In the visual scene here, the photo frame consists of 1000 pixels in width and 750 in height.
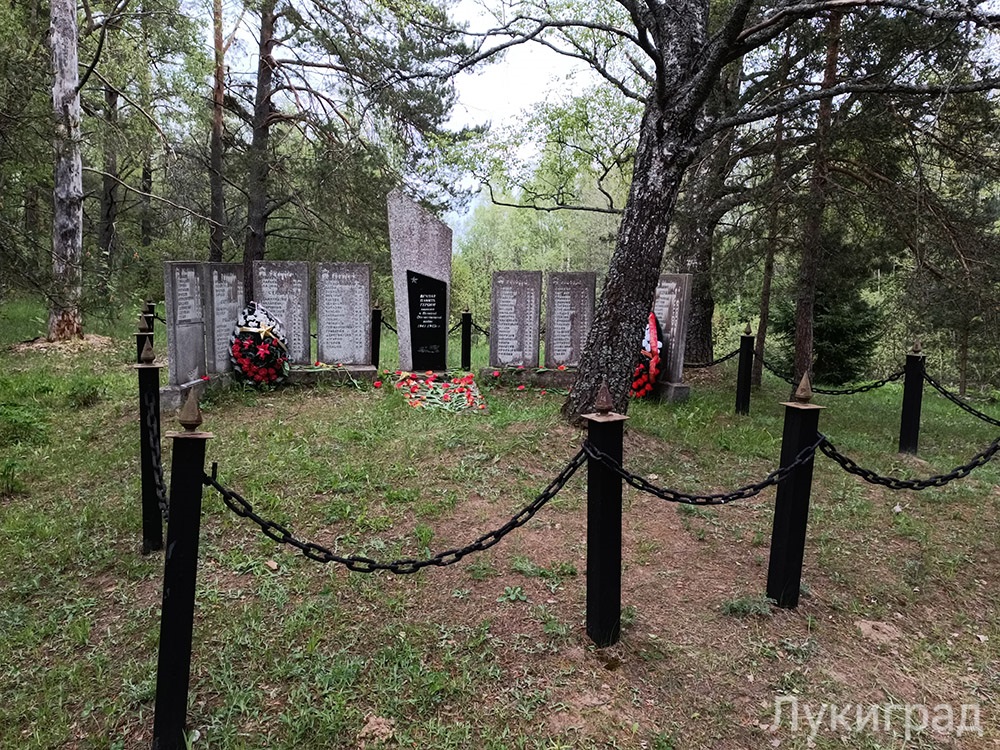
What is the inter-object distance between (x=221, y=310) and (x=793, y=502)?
7.02 m

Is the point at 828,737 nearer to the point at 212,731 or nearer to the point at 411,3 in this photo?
the point at 212,731

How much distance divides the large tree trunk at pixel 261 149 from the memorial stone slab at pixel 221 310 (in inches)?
216

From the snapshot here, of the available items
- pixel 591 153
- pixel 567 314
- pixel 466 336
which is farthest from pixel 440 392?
pixel 591 153

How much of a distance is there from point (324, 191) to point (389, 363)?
442 centimetres

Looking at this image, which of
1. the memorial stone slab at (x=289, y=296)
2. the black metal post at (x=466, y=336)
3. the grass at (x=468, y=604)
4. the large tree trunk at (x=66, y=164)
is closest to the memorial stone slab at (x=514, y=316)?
the black metal post at (x=466, y=336)

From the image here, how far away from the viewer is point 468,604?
3328 mm

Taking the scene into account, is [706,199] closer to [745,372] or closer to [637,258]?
[745,372]

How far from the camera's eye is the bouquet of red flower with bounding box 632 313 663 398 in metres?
8.45

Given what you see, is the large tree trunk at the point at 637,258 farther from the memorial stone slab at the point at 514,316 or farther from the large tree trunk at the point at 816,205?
the memorial stone slab at the point at 514,316

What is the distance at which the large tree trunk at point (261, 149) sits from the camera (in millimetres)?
13328

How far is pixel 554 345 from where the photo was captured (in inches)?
372

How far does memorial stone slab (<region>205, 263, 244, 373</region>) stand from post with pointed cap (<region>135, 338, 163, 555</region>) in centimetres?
420

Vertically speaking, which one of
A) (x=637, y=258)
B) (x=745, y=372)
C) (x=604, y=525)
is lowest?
(x=604, y=525)

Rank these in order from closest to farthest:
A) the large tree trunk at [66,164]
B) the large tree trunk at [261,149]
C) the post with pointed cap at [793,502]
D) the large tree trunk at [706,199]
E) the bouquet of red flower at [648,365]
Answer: the post with pointed cap at [793,502]
the bouquet of red flower at [648,365]
the large tree trunk at [706,199]
the large tree trunk at [66,164]
the large tree trunk at [261,149]
